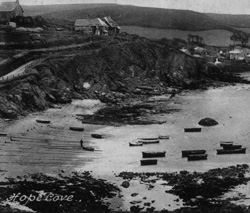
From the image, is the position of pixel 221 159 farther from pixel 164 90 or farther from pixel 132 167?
pixel 164 90

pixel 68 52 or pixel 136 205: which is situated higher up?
pixel 68 52

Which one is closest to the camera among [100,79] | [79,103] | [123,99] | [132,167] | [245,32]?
[132,167]

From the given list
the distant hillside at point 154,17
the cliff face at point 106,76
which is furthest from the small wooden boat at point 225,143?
the distant hillside at point 154,17

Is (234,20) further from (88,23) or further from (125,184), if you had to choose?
(125,184)

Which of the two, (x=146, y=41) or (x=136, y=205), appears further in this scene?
(x=146, y=41)

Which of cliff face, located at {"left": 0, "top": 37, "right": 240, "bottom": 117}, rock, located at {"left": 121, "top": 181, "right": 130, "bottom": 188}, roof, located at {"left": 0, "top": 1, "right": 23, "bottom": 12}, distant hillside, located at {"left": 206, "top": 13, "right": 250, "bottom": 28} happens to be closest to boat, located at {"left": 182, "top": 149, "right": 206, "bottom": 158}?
rock, located at {"left": 121, "top": 181, "right": 130, "bottom": 188}

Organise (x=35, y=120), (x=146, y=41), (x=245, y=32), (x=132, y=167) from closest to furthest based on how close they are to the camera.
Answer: (x=132, y=167)
(x=35, y=120)
(x=146, y=41)
(x=245, y=32)

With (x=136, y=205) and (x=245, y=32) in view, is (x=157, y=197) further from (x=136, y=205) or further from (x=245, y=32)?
A: (x=245, y=32)

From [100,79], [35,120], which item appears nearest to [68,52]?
[100,79]
